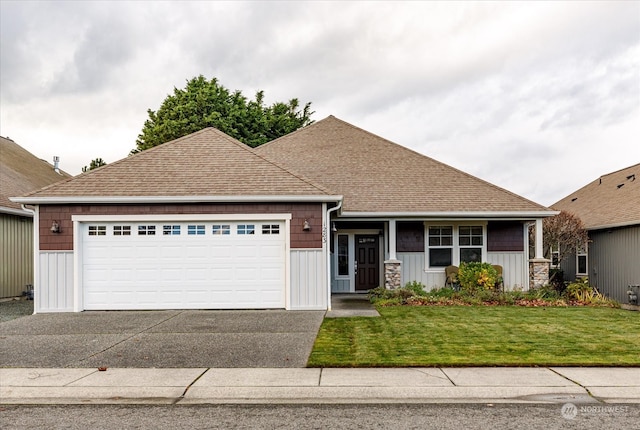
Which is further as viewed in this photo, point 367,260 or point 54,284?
point 367,260

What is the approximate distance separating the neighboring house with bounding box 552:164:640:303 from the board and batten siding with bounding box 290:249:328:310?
998cm

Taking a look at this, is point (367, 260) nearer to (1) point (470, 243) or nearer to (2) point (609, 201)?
(1) point (470, 243)

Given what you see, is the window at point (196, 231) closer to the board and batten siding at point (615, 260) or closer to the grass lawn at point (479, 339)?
the grass lawn at point (479, 339)

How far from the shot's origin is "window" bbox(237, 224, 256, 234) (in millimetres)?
13461

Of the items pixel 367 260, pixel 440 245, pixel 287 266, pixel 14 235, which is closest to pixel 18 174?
pixel 14 235

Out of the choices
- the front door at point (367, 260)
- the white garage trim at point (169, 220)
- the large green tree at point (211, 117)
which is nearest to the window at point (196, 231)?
the white garage trim at point (169, 220)

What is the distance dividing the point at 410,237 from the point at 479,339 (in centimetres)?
809

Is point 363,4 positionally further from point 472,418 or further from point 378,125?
point 378,125

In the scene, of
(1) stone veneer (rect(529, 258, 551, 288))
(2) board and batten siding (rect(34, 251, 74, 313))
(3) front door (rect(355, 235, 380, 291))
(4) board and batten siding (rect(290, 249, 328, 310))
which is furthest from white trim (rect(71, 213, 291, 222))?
(1) stone veneer (rect(529, 258, 551, 288))

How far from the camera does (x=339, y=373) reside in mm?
7168

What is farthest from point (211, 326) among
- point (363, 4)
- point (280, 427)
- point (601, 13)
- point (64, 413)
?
point (601, 13)

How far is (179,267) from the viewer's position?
44.0 feet

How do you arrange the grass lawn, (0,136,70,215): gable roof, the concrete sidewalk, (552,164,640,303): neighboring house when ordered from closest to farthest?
the concrete sidewalk, the grass lawn, (552,164,640,303): neighboring house, (0,136,70,215): gable roof

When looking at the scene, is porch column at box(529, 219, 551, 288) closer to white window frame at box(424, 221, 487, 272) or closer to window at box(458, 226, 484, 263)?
white window frame at box(424, 221, 487, 272)
